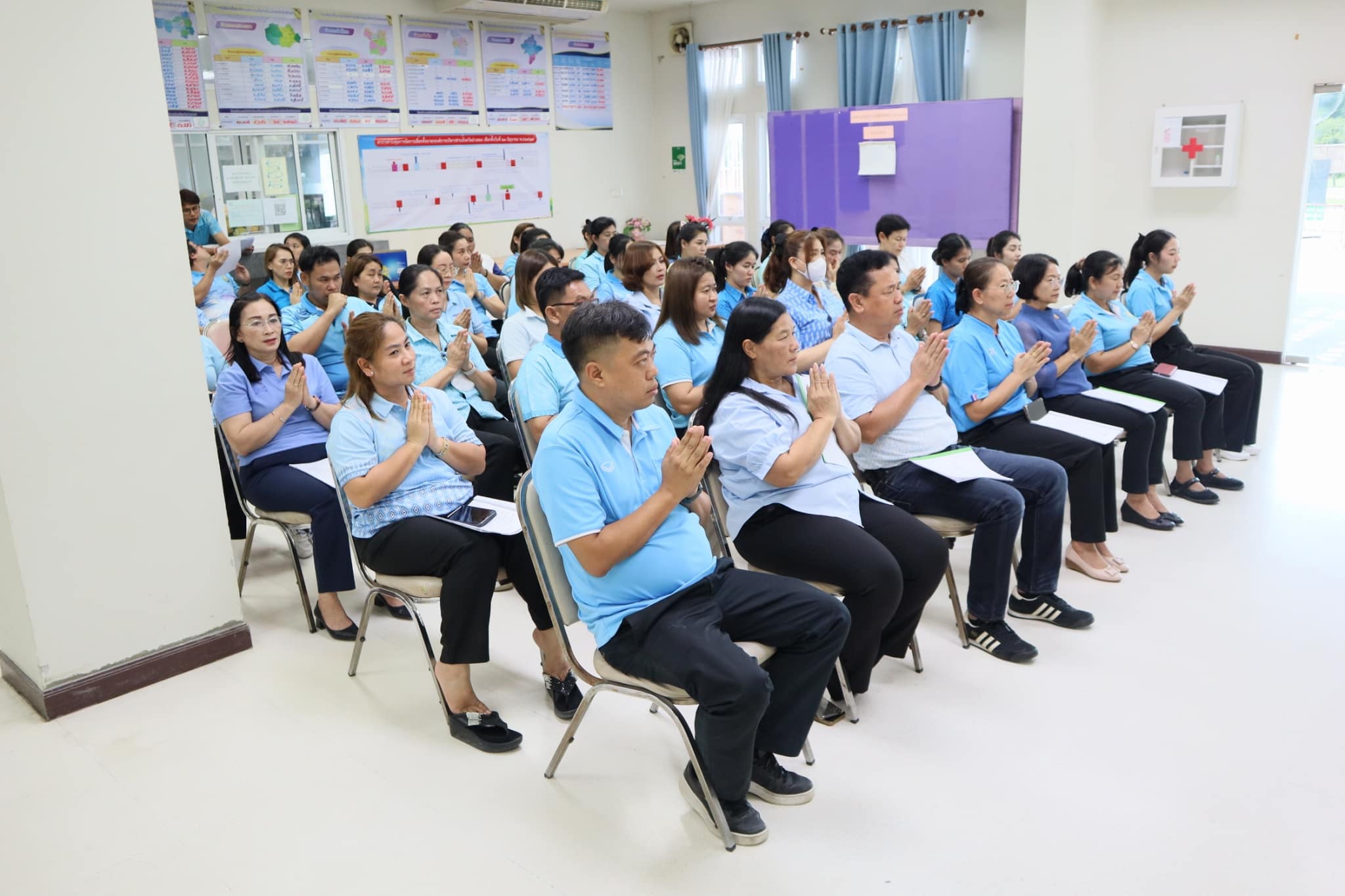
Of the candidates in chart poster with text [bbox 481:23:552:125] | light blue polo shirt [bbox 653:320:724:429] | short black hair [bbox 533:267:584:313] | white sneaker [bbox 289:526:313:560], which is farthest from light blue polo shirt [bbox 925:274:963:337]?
chart poster with text [bbox 481:23:552:125]

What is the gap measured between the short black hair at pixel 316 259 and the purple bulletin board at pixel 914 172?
511 centimetres

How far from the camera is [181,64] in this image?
6.90 metres

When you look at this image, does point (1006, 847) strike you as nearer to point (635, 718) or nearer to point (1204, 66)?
point (635, 718)

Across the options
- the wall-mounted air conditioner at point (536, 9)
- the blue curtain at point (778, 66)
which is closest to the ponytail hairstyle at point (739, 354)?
the wall-mounted air conditioner at point (536, 9)

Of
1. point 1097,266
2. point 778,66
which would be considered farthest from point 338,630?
point 778,66

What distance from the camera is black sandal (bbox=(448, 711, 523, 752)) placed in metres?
2.66

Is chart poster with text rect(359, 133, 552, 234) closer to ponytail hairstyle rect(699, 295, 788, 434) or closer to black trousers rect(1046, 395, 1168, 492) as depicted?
black trousers rect(1046, 395, 1168, 492)

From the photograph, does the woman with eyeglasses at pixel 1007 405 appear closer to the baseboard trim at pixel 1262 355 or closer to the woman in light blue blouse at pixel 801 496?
the woman in light blue blouse at pixel 801 496

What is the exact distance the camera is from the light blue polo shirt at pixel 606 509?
2.15m

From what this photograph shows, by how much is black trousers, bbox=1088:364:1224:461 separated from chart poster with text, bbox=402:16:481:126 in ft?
19.8

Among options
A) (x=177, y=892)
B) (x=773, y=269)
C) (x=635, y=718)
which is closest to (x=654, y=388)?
(x=635, y=718)

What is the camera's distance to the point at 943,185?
8.07 m

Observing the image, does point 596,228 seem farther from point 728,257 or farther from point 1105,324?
point 1105,324

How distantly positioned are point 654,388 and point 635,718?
3.46ft
